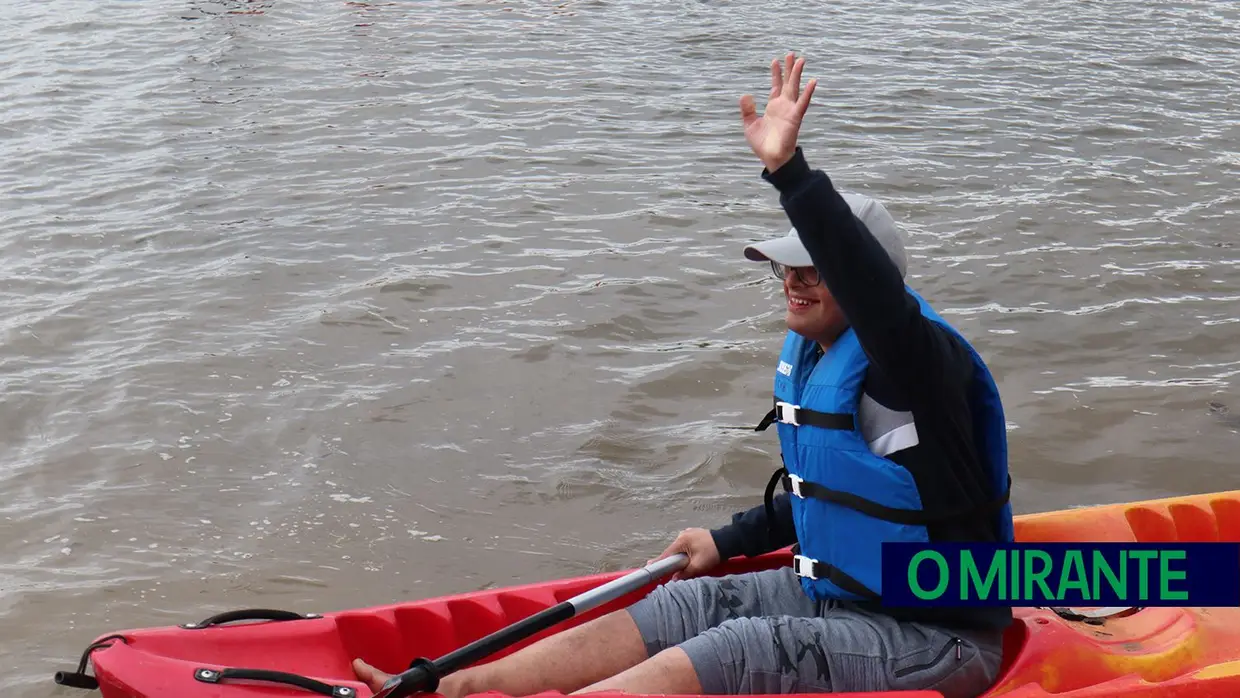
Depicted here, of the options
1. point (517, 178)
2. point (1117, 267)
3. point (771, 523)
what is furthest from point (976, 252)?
point (771, 523)

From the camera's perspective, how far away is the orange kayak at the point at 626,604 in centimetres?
261

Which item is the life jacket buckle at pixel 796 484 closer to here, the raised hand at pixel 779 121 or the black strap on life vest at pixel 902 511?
the black strap on life vest at pixel 902 511

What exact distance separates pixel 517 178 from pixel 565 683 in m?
5.04

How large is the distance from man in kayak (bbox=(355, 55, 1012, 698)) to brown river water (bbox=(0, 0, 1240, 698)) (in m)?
1.33

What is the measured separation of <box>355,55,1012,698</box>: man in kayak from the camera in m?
2.33

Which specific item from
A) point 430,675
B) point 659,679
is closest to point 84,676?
point 430,675

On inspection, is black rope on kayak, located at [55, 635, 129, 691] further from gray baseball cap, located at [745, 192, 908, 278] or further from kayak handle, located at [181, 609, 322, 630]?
gray baseball cap, located at [745, 192, 908, 278]

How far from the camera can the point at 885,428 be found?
2.51 meters

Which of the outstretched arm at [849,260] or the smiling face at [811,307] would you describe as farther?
the smiling face at [811,307]

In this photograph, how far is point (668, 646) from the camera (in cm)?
273

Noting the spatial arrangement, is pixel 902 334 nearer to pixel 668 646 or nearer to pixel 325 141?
pixel 668 646

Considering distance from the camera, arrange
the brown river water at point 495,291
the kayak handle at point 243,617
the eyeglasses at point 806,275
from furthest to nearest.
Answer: the brown river water at point 495,291
the kayak handle at point 243,617
the eyeglasses at point 806,275

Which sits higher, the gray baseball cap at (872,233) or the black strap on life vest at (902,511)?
the gray baseball cap at (872,233)

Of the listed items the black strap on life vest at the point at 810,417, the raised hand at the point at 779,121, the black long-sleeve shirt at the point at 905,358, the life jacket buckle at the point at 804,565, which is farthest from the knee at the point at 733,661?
the raised hand at the point at 779,121
